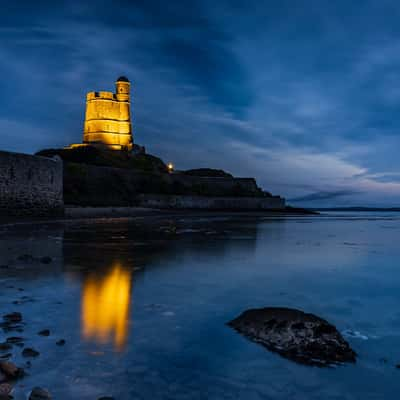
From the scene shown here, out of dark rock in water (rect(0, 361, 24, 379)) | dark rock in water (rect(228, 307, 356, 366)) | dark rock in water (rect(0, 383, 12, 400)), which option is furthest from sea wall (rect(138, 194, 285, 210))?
dark rock in water (rect(0, 383, 12, 400))

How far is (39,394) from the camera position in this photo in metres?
2.20

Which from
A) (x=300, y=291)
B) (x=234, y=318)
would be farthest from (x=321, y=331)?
(x=300, y=291)

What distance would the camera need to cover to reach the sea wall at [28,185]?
17000mm

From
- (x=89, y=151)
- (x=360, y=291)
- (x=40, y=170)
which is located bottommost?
(x=360, y=291)

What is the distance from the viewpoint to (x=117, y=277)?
5.83m

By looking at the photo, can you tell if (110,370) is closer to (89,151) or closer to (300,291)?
(300,291)

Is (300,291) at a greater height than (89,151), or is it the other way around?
(89,151)

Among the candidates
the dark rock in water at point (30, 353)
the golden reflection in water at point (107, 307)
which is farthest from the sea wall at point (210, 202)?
the dark rock in water at point (30, 353)

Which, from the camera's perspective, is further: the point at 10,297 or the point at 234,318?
the point at 10,297

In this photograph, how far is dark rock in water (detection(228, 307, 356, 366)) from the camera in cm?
301

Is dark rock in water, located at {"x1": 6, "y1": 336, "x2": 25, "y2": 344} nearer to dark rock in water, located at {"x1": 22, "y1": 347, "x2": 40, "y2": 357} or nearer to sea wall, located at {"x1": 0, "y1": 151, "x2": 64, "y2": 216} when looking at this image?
dark rock in water, located at {"x1": 22, "y1": 347, "x2": 40, "y2": 357}

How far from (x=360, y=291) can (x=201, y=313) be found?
8.80 feet

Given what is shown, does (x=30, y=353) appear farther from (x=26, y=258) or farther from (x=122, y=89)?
(x=122, y=89)

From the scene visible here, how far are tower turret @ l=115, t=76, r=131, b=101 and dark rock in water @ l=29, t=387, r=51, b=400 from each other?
66.3 meters
